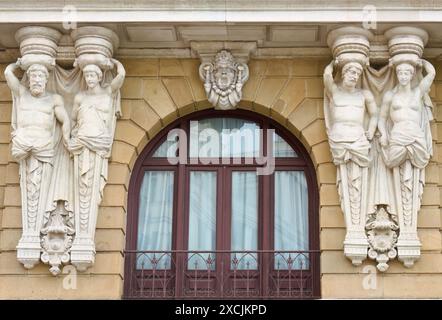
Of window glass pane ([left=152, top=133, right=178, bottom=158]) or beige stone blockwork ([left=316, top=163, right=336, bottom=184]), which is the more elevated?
window glass pane ([left=152, top=133, right=178, bottom=158])

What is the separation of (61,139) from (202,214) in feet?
6.06

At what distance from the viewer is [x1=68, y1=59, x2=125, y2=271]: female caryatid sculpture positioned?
10820 mm

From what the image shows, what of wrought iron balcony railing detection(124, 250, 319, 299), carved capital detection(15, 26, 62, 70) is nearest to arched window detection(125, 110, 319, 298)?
wrought iron balcony railing detection(124, 250, 319, 299)

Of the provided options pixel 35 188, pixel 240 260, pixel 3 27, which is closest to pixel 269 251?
pixel 240 260

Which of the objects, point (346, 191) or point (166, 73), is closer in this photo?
point (346, 191)

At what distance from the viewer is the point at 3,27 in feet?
36.7

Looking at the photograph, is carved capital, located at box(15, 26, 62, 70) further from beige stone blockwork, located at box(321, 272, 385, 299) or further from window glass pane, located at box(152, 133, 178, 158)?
beige stone blockwork, located at box(321, 272, 385, 299)

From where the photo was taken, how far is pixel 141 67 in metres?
11.7

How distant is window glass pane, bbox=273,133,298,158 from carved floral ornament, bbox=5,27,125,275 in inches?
75.8

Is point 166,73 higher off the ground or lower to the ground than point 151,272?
higher

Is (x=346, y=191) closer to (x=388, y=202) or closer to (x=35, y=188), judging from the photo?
(x=388, y=202)

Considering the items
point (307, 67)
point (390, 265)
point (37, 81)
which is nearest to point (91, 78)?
point (37, 81)
